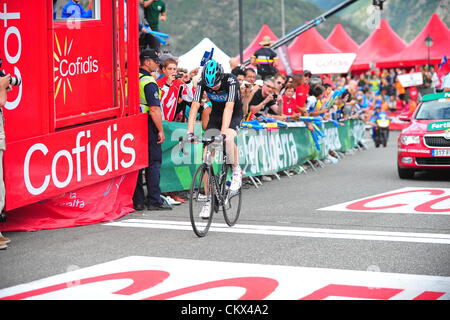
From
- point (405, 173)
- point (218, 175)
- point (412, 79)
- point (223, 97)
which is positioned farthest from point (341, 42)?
point (218, 175)

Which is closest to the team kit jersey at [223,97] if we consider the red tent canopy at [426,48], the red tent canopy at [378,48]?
the red tent canopy at [426,48]

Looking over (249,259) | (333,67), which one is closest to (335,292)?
(249,259)

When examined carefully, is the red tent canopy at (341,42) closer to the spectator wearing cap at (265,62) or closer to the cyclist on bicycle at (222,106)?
the spectator wearing cap at (265,62)

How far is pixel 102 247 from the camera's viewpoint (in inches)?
318

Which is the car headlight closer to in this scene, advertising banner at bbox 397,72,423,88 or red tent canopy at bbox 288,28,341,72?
advertising banner at bbox 397,72,423,88

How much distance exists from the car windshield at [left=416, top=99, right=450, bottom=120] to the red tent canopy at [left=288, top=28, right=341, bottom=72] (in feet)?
97.9

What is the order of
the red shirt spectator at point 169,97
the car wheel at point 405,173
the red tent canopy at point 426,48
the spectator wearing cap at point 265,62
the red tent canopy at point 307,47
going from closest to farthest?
1. the red shirt spectator at point 169,97
2. the car wheel at point 405,173
3. the spectator wearing cap at point 265,62
4. the red tent canopy at point 426,48
5. the red tent canopy at point 307,47

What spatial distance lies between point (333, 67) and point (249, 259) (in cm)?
2748

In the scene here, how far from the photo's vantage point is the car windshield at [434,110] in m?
15.2

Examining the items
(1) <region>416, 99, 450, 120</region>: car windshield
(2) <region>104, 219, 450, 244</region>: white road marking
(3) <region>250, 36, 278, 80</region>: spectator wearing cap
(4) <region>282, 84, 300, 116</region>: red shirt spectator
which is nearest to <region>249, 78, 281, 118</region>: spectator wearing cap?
(4) <region>282, 84, 300, 116</region>: red shirt spectator

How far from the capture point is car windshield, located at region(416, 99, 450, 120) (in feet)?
49.9

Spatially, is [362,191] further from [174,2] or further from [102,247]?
[174,2]

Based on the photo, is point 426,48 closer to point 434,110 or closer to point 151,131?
point 434,110

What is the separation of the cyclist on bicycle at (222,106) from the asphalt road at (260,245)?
29.9 inches
